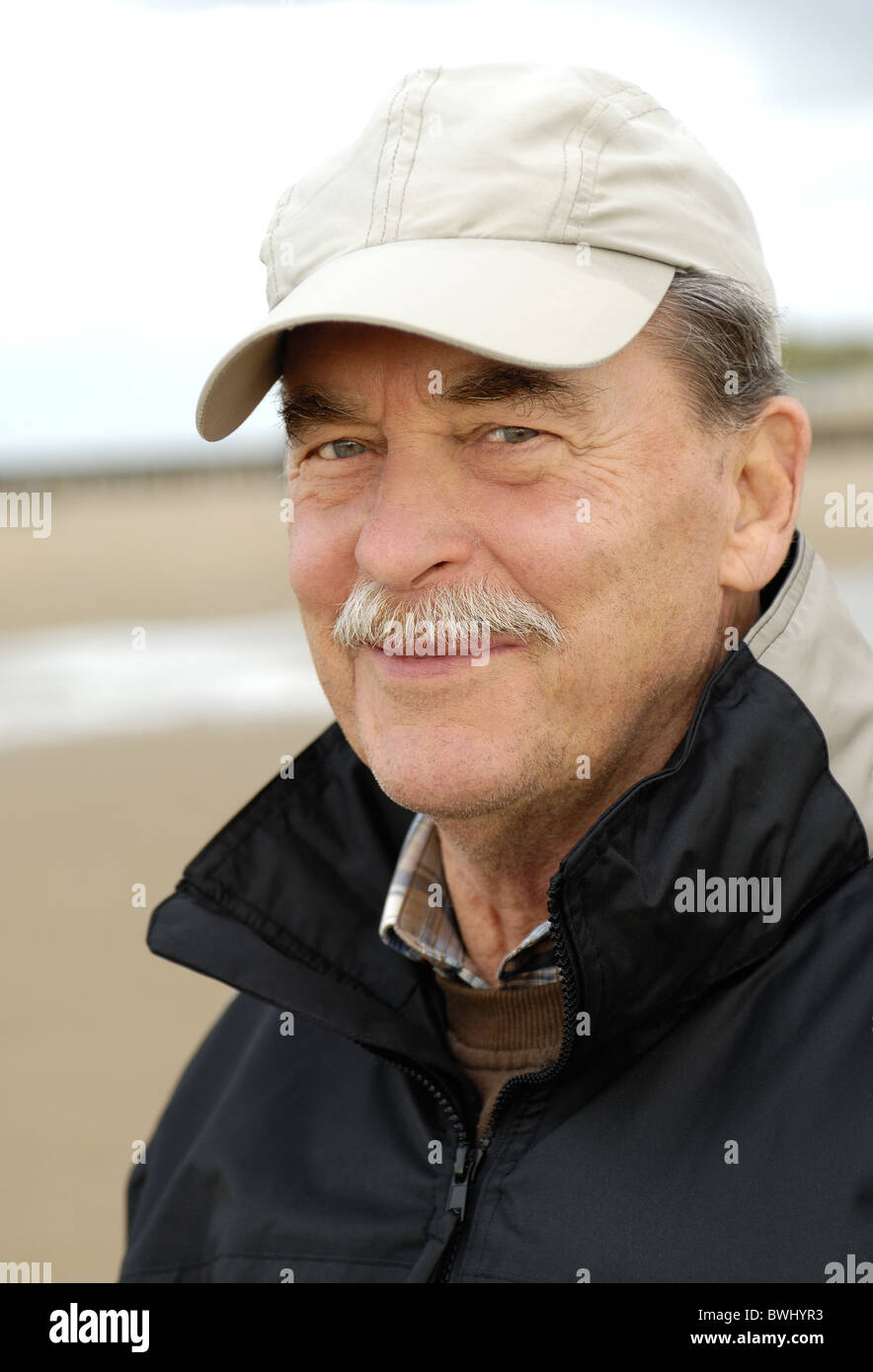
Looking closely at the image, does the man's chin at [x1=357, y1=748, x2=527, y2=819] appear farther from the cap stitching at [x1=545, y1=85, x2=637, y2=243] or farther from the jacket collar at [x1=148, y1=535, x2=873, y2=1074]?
the cap stitching at [x1=545, y1=85, x2=637, y2=243]

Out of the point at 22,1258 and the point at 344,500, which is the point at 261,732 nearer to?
the point at 22,1258

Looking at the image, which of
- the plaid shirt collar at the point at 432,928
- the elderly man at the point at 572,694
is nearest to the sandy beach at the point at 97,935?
the plaid shirt collar at the point at 432,928

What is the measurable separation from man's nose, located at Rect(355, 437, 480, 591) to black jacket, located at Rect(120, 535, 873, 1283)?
0.39 meters

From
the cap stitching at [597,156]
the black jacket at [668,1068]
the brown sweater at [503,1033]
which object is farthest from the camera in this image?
the brown sweater at [503,1033]

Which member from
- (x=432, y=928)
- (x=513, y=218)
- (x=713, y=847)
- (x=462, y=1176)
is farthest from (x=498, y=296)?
(x=462, y=1176)

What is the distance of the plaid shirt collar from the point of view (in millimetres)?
2107

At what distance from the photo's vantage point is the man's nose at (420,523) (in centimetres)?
191

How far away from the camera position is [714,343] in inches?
79.4

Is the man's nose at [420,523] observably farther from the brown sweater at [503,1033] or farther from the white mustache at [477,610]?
the brown sweater at [503,1033]

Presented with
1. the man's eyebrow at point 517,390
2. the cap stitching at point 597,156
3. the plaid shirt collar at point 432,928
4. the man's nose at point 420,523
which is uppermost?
the cap stitching at point 597,156

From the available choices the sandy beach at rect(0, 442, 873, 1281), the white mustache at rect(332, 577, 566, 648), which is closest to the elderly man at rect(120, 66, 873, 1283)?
the white mustache at rect(332, 577, 566, 648)

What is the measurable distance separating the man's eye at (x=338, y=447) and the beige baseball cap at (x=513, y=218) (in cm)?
18

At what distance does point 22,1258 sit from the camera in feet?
14.8
